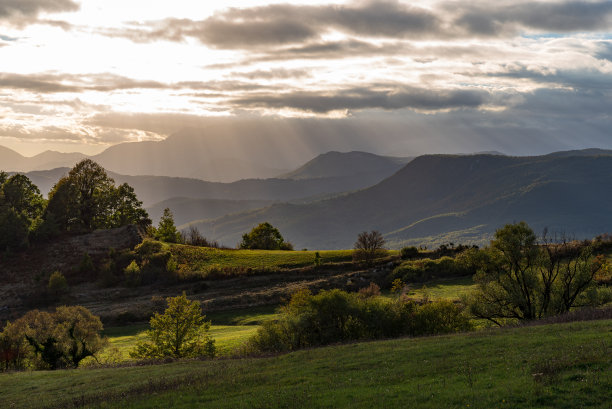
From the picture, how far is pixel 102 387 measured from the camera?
102ft

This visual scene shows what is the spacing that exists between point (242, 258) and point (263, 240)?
29.3m

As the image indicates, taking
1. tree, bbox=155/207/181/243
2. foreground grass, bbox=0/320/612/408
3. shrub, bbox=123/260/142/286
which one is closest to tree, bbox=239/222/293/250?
tree, bbox=155/207/181/243

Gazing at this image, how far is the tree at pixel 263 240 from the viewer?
450ft

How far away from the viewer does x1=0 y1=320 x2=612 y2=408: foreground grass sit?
20.4m

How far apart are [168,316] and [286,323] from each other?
13.6m

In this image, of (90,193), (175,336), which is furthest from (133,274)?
(175,336)

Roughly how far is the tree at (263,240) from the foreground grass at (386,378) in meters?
99.3

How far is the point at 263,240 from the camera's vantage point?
138250 millimetres

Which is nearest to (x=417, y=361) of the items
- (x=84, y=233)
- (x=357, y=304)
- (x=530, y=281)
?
(x=357, y=304)

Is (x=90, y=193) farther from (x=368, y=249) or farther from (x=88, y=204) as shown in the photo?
(x=368, y=249)

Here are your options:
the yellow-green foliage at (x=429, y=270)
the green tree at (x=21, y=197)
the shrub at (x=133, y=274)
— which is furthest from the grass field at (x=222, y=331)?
the green tree at (x=21, y=197)

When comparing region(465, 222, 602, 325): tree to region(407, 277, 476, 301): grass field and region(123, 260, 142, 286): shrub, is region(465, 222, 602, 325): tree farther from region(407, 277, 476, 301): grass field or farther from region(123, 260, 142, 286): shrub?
region(123, 260, 142, 286): shrub

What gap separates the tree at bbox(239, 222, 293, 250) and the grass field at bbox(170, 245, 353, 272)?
21.6 meters

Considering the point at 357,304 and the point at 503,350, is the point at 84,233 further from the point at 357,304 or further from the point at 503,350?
the point at 503,350
